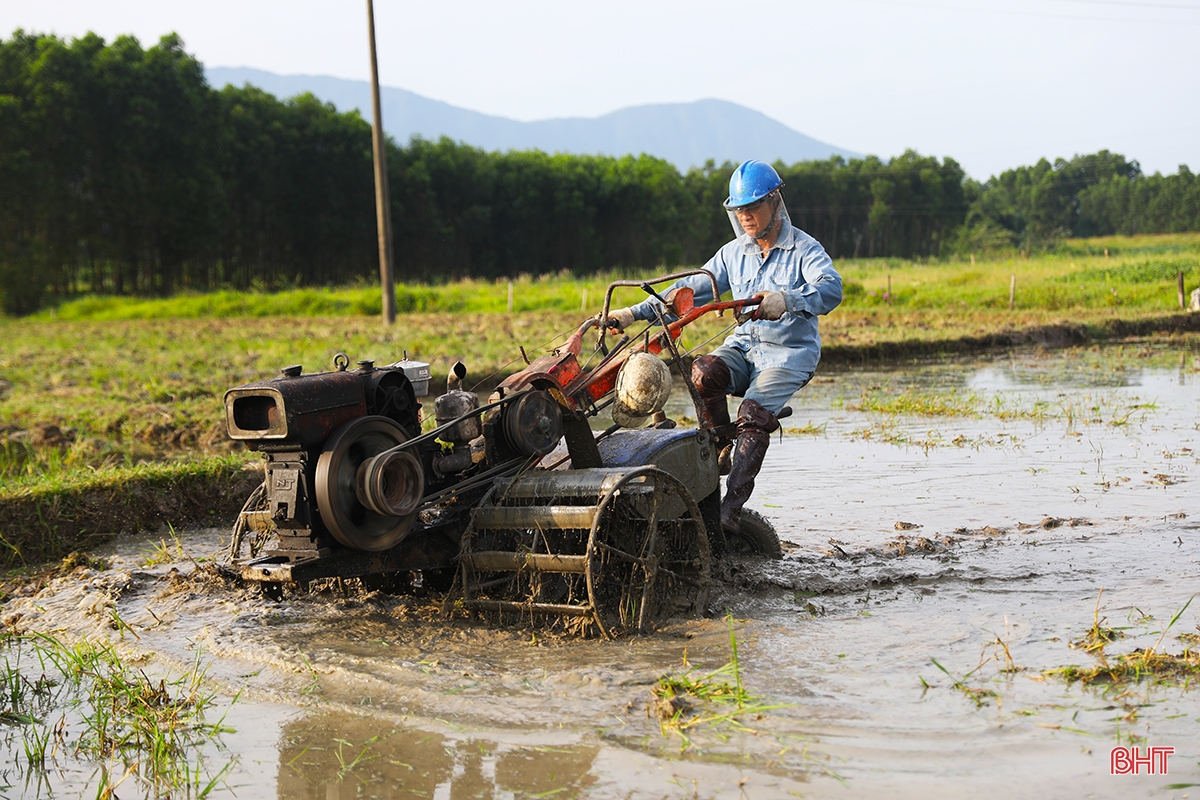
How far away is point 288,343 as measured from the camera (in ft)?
56.0

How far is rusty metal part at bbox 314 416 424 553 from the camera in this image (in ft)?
12.6

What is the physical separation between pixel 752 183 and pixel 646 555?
2153 millimetres

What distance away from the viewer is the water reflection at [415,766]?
3064 millimetres

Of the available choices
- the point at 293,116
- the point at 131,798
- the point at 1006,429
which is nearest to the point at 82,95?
the point at 293,116

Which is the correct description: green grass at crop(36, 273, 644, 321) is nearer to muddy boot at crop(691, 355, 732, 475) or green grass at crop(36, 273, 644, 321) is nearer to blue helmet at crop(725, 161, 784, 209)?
muddy boot at crop(691, 355, 732, 475)

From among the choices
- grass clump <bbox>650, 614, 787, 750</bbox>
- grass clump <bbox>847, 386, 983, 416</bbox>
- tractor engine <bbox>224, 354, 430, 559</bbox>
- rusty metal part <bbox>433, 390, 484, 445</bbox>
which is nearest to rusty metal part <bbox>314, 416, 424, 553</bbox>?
tractor engine <bbox>224, 354, 430, 559</bbox>

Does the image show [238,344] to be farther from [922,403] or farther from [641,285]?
[641,285]

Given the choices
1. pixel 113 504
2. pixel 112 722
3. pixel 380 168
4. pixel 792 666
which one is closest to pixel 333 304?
pixel 380 168

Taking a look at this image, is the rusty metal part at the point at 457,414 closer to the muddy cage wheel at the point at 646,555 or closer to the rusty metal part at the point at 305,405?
the rusty metal part at the point at 305,405

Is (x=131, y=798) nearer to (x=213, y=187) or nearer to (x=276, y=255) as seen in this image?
(x=213, y=187)

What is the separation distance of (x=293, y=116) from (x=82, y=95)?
37.6ft

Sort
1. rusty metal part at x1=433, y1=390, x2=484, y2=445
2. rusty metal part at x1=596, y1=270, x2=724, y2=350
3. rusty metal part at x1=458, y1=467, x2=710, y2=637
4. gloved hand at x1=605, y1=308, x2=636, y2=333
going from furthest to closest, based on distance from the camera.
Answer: gloved hand at x1=605, y1=308, x2=636, y2=333 < rusty metal part at x1=596, y1=270, x2=724, y2=350 < rusty metal part at x1=433, y1=390, x2=484, y2=445 < rusty metal part at x1=458, y1=467, x2=710, y2=637

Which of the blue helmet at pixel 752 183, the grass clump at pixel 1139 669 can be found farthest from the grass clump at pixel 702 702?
the blue helmet at pixel 752 183

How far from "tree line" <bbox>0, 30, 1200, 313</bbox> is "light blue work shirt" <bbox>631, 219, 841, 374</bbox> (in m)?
35.8
